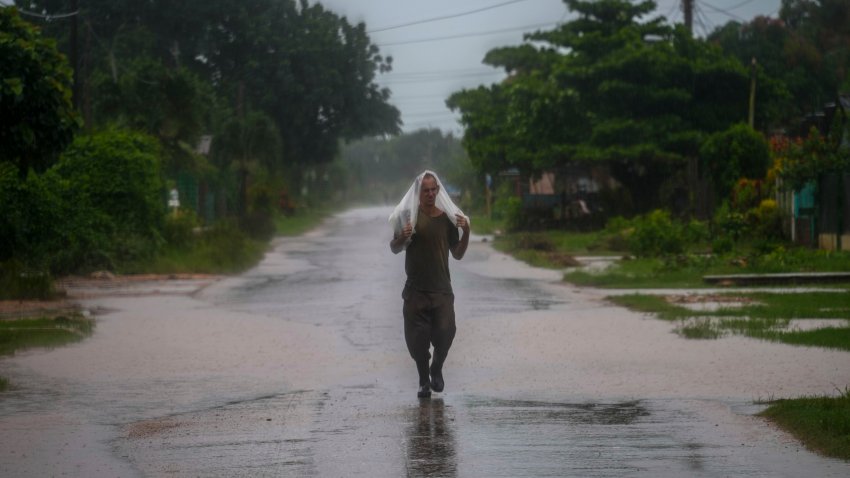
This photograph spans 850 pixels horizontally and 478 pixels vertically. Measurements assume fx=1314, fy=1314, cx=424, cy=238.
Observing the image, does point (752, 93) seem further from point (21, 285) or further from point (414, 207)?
point (414, 207)

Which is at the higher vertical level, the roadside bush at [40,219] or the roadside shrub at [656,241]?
the roadside bush at [40,219]

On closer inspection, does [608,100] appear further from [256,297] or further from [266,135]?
[256,297]

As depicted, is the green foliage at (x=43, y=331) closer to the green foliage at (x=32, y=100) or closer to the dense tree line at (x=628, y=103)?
the green foliage at (x=32, y=100)

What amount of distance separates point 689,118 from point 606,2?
5537 millimetres

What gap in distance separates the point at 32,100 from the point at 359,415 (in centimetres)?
714

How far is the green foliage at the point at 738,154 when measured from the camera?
34812mm

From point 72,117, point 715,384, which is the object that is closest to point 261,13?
point 72,117

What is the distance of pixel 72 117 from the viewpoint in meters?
16.0

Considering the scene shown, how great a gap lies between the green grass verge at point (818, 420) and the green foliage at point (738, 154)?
82.1ft

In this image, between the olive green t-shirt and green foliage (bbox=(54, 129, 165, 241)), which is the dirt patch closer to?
the olive green t-shirt

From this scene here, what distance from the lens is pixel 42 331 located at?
16.7 m

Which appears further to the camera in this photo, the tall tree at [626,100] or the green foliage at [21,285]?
the tall tree at [626,100]

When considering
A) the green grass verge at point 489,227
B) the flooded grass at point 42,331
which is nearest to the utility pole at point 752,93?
the green grass verge at point 489,227

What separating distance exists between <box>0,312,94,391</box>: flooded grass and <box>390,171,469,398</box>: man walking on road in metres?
5.84
